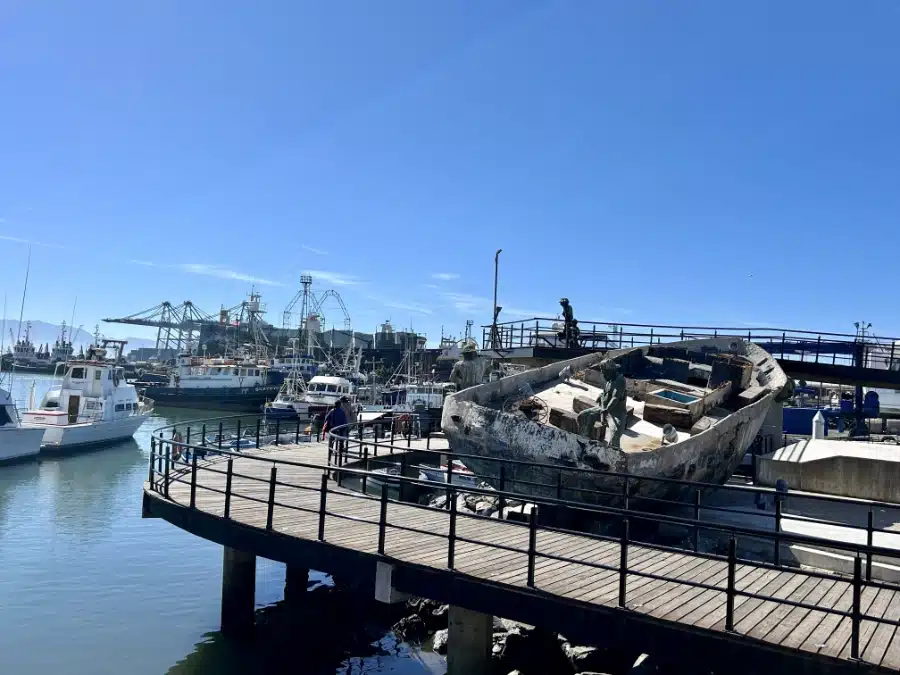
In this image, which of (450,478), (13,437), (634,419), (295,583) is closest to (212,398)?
(13,437)

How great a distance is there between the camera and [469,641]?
811 centimetres

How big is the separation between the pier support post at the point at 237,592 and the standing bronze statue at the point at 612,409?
19.2 ft

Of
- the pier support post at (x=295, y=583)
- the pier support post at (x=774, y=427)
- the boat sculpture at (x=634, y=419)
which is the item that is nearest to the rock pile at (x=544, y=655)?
the boat sculpture at (x=634, y=419)

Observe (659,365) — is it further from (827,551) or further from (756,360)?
(827,551)

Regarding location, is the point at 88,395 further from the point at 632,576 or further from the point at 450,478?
the point at 632,576

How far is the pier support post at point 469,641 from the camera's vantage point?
8.12m

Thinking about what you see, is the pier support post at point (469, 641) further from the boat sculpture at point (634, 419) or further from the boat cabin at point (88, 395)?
the boat cabin at point (88, 395)

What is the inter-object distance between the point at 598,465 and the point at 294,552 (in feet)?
15.2

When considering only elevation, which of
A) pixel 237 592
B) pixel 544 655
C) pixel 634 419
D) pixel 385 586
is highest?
pixel 634 419

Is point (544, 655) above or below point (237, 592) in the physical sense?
below

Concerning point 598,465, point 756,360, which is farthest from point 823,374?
point 598,465

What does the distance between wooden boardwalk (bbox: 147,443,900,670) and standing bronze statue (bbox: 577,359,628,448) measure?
9.16 ft

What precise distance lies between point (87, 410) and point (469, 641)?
3596 cm

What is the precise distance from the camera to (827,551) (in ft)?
32.2
